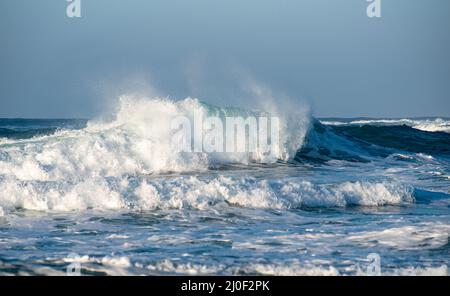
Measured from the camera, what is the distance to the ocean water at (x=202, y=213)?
6.39 m

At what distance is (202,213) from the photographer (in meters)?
9.53

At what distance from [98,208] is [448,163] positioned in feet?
43.5

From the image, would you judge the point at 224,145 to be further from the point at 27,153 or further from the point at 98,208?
the point at 98,208

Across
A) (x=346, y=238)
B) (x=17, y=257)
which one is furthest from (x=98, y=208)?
(x=346, y=238)

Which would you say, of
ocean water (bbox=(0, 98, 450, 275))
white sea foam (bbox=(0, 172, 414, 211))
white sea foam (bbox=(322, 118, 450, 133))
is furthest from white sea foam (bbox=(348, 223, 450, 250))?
white sea foam (bbox=(322, 118, 450, 133))

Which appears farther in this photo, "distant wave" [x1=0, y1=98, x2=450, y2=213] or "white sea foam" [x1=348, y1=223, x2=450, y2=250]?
"distant wave" [x1=0, y1=98, x2=450, y2=213]

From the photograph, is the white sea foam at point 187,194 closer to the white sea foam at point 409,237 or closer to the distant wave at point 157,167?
the distant wave at point 157,167

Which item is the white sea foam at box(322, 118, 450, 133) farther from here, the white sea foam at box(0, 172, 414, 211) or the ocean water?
the white sea foam at box(0, 172, 414, 211)

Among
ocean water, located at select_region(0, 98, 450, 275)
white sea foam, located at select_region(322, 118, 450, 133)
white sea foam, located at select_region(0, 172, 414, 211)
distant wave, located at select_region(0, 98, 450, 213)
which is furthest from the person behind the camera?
white sea foam, located at select_region(322, 118, 450, 133)

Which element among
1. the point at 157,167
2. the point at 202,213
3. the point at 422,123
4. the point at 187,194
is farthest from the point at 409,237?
the point at 422,123

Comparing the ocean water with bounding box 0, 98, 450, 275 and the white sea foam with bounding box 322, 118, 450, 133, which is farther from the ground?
the white sea foam with bounding box 322, 118, 450, 133

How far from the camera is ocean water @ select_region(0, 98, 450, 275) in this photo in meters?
6.39

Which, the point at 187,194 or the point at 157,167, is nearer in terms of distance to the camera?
the point at 187,194

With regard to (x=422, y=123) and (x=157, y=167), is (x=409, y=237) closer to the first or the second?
(x=157, y=167)
